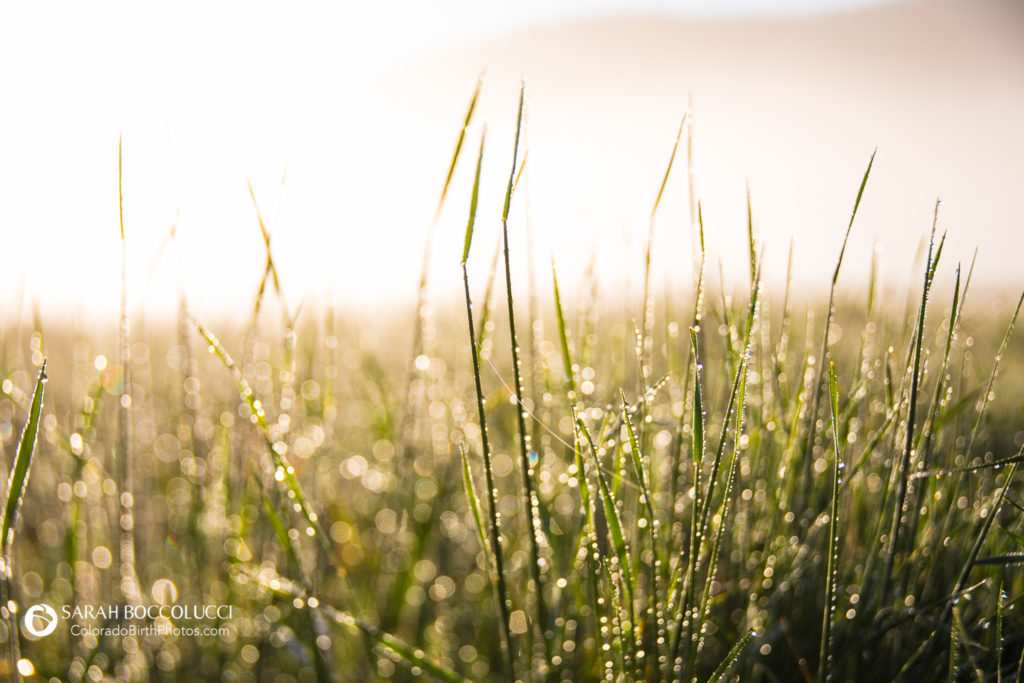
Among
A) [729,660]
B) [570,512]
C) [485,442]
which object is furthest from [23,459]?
[570,512]

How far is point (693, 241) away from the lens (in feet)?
2.36

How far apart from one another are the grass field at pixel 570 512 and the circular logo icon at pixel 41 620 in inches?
1.2

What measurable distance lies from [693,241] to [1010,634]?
0.54 metres

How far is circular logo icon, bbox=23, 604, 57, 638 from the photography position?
0.93m

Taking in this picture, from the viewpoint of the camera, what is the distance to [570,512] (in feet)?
3.54

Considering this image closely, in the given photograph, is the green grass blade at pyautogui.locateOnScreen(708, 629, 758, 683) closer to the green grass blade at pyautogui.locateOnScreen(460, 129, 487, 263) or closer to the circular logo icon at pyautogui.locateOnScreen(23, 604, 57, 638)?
the green grass blade at pyautogui.locateOnScreen(460, 129, 487, 263)

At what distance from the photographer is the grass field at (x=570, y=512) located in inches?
22.7

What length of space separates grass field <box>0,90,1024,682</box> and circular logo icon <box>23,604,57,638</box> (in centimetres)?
3

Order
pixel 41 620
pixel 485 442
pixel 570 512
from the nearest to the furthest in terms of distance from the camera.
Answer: pixel 485 442, pixel 41 620, pixel 570 512

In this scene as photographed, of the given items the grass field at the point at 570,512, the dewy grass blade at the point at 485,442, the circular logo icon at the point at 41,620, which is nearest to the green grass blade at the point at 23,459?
the grass field at the point at 570,512

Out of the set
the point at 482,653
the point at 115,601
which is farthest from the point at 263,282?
the point at 482,653

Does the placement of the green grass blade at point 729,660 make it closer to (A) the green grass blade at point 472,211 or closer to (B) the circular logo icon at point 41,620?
(A) the green grass blade at point 472,211

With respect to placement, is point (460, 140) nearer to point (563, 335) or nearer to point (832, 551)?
point (563, 335)

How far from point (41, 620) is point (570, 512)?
0.81m
